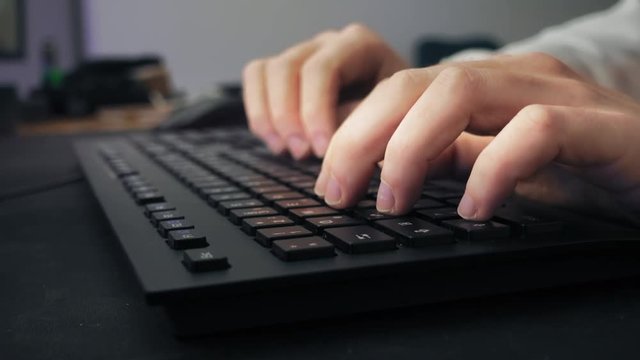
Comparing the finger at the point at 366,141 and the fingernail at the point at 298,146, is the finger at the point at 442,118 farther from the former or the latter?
the fingernail at the point at 298,146

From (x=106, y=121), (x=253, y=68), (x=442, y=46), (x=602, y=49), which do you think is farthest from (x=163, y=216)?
(x=442, y=46)

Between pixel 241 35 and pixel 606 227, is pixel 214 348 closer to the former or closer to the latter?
pixel 606 227

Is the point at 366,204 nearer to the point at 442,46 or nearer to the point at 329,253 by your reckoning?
the point at 329,253

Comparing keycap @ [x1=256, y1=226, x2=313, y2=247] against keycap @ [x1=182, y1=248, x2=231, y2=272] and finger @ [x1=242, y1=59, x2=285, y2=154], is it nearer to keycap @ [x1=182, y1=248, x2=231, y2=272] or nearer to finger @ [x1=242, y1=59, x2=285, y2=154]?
keycap @ [x1=182, y1=248, x2=231, y2=272]

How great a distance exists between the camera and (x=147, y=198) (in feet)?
1.24

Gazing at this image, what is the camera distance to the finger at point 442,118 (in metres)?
0.33

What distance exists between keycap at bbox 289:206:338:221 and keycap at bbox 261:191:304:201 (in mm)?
29

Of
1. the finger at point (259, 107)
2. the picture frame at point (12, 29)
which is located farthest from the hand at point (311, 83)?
the picture frame at point (12, 29)

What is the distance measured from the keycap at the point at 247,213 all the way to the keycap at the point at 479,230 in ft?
0.28

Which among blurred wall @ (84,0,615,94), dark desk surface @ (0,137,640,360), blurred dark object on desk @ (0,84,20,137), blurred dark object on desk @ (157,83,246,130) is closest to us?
dark desk surface @ (0,137,640,360)

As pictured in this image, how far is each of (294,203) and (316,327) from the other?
11cm

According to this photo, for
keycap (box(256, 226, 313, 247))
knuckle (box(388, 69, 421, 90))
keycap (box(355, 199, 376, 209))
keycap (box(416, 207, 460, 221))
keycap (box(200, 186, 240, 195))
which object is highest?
knuckle (box(388, 69, 421, 90))

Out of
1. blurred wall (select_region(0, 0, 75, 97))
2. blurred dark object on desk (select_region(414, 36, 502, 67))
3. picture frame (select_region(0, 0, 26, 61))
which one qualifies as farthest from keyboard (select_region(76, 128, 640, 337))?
blurred dark object on desk (select_region(414, 36, 502, 67))

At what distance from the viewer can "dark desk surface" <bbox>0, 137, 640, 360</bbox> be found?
0.22 metres
